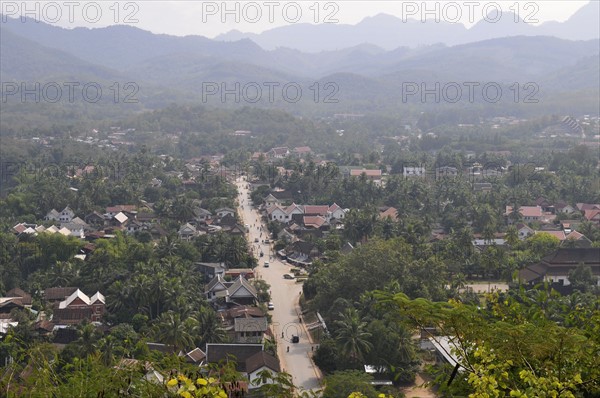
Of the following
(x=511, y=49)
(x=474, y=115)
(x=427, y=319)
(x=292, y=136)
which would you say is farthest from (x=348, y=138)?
(x=511, y=49)

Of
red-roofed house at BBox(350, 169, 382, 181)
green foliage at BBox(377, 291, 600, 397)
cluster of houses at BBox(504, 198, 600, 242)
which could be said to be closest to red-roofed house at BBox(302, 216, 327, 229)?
cluster of houses at BBox(504, 198, 600, 242)

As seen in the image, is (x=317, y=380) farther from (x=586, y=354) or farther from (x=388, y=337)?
(x=586, y=354)

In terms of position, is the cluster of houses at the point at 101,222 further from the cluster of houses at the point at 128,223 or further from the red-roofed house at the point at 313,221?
the red-roofed house at the point at 313,221

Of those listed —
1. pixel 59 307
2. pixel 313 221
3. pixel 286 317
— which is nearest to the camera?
pixel 59 307

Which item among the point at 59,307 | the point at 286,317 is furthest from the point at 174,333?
the point at 59,307

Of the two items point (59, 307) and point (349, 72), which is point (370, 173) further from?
point (349, 72)

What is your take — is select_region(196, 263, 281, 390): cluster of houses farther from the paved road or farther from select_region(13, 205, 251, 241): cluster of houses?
select_region(13, 205, 251, 241): cluster of houses
